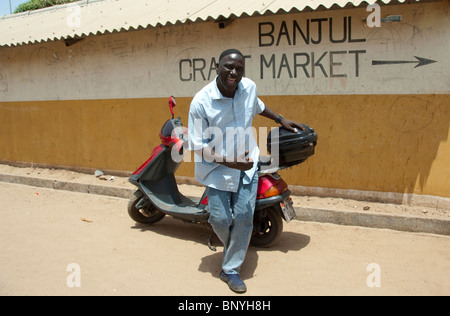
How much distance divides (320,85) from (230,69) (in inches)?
102

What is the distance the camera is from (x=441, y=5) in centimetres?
504

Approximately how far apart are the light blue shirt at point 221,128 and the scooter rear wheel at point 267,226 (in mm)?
827

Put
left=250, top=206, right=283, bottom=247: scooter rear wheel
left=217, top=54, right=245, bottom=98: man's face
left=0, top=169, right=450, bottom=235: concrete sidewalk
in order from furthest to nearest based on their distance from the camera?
left=0, top=169, right=450, bottom=235: concrete sidewalk
left=250, top=206, right=283, bottom=247: scooter rear wheel
left=217, top=54, right=245, bottom=98: man's face

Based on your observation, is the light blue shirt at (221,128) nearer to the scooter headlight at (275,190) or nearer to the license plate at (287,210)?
the scooter headlight at (275,190)

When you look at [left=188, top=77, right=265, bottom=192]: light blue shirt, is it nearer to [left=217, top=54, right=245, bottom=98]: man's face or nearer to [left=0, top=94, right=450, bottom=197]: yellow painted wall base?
[left=217, top=54, right=245, bottom=98]: man's face

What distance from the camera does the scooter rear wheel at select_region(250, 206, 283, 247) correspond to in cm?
441

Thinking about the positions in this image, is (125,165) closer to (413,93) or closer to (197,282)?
(197,282)

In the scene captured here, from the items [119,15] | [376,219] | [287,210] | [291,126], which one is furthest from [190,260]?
[119,15]

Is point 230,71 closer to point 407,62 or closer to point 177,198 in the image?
point 177,198

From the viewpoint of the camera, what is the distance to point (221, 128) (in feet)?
11.8

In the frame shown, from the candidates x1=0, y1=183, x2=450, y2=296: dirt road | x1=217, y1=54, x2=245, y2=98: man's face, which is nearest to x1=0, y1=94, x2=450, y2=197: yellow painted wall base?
x1=0, y1=183, x2=450, y2=296: dirt road

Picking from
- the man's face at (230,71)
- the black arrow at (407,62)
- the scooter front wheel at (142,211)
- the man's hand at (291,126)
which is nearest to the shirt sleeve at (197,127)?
the man's face at (230,71)

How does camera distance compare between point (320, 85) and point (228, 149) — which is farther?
point (320, 85)

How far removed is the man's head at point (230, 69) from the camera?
3.44 m
